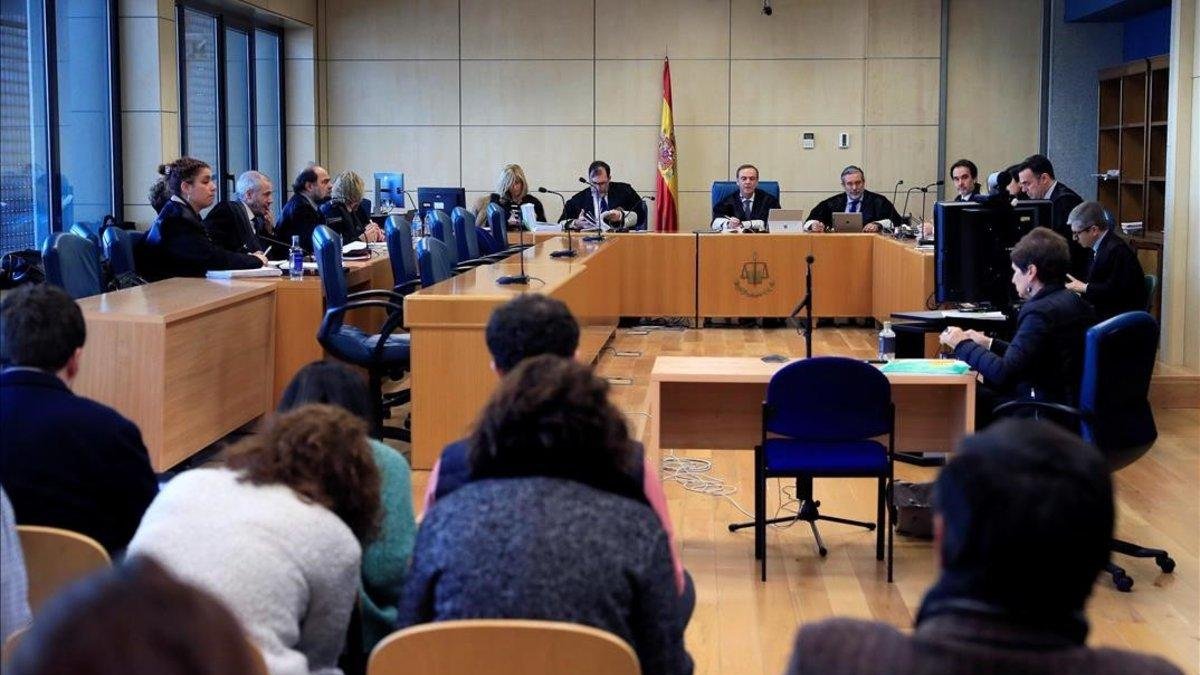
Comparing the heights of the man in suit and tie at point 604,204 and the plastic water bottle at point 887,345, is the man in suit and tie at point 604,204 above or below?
above

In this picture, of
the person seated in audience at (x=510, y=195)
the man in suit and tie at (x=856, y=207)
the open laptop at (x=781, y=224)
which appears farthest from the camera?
the man in suit and tie at (x=856, y=207)

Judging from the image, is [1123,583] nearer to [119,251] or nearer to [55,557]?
[55,557]

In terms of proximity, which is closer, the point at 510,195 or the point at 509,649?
the point at 509,649

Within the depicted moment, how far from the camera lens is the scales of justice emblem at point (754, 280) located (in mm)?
11594

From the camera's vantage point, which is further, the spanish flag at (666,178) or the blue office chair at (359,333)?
the spanish flag at (666,178)

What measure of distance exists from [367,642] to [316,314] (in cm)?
430

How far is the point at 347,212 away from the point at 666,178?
436 centimetres

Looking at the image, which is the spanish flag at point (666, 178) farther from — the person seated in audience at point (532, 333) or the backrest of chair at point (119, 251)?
the person seated in audience at point (532, 333)

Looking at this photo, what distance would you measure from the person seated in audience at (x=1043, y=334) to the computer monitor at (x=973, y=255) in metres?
1.37

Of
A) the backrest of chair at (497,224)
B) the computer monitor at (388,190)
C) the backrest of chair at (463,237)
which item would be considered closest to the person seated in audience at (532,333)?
the backrest of chair at (463,237)

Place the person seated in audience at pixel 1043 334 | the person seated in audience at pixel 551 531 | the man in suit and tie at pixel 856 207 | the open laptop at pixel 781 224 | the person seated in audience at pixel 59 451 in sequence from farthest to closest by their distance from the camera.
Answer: the man in suit and tie at pixel 856 207, the open laptop at pixel 781 224, the person seated in audience at pixel 1043 334, the person seated in audience at pixel 59 451, the person seated in audience at pixel 551 531

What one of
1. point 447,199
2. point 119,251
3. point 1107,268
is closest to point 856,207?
point 447,199

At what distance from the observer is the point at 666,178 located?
13.7 m


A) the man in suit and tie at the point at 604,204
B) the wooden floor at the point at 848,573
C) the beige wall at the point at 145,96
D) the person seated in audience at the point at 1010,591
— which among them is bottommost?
A: the wooden floor at the point at 848,573
